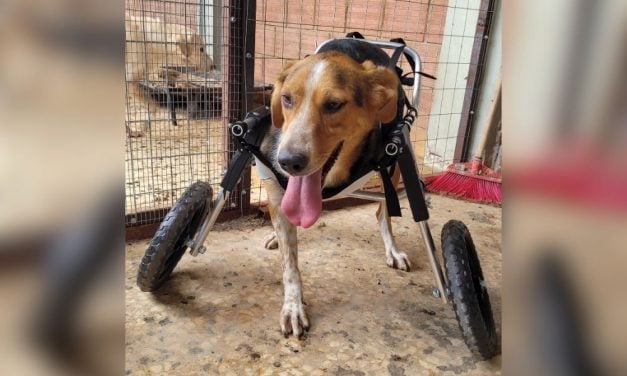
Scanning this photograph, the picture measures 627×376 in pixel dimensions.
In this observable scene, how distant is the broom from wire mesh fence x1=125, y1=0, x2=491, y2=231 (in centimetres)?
28

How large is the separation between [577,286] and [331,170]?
145cm

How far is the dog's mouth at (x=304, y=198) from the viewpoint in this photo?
1.59 m

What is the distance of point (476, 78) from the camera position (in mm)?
3381

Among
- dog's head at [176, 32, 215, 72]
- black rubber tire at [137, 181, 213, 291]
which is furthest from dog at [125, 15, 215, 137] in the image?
black rubber tire at [137, 181, 213, 291]

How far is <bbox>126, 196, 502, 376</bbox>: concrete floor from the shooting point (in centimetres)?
153

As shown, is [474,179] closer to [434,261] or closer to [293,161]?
[434,261]

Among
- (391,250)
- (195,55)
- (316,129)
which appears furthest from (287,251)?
(195,55)

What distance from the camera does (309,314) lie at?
179 cm

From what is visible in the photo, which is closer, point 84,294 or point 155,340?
point 84,294

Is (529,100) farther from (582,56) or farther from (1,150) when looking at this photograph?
(1,150)

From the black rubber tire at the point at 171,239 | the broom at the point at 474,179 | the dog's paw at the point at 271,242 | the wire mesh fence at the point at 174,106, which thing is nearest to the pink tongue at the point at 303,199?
the black rubber tire at the point at 171,239

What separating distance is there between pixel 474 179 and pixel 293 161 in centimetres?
213

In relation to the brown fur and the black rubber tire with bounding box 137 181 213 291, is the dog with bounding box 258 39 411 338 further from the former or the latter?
the black rubber tire with bounding box 137 181 213 291

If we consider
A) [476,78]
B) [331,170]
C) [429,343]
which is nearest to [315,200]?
[331,170]
